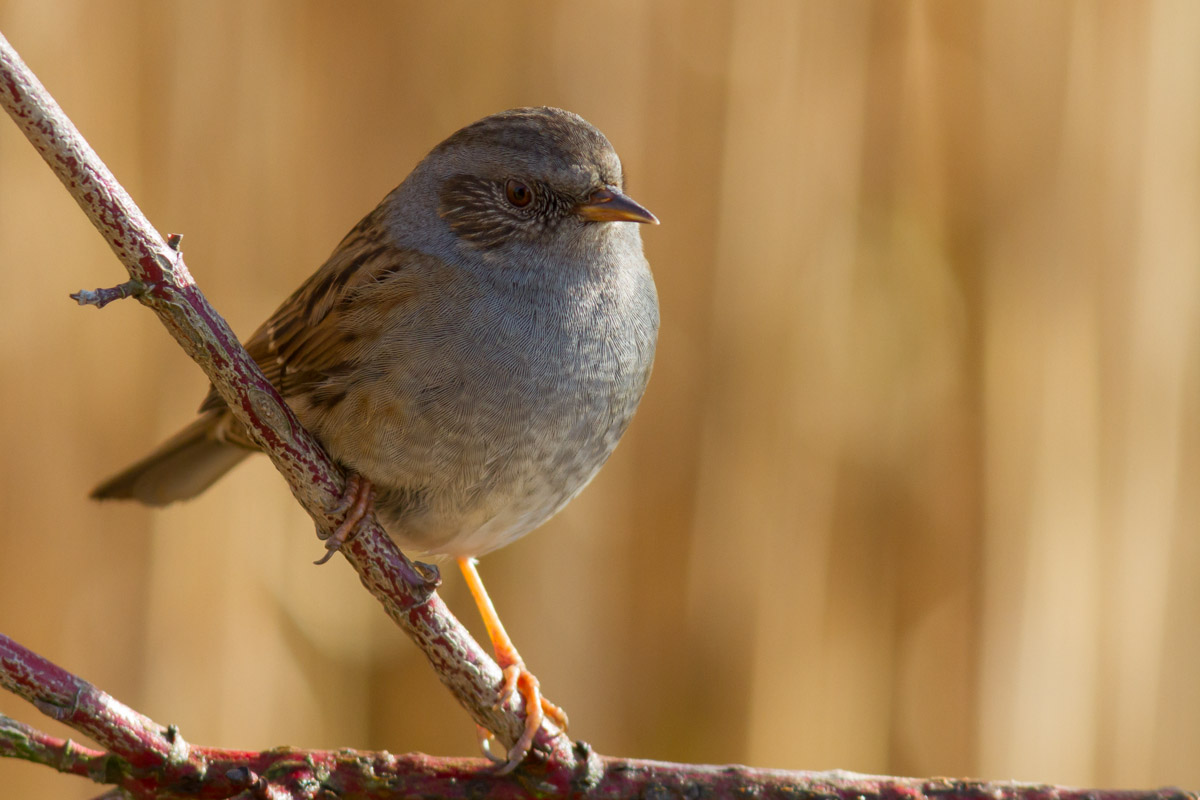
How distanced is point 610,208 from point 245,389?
100cm

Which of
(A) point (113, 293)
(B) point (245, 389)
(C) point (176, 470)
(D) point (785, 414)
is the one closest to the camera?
(A) point (113, 293)

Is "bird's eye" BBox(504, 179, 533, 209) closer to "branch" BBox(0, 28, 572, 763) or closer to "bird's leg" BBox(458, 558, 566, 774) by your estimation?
"branch" BBox(0, 28, 572, 763)

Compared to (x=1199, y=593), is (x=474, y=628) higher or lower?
lower

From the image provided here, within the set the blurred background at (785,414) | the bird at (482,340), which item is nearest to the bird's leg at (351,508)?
the bird at (482,340)

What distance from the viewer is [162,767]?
154cm

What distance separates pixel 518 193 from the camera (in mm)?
2453

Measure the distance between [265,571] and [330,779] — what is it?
7.18ft

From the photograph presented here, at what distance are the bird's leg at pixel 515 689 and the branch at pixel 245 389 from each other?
2 cm

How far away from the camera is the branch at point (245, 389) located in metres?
1.42

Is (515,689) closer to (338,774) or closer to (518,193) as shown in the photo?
(338,774)

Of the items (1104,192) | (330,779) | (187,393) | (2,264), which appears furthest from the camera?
(1104,192)

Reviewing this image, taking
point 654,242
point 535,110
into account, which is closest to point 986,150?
point 654,242

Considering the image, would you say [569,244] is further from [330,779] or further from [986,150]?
[986,150]

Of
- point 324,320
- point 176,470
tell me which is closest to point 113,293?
point 324,320
